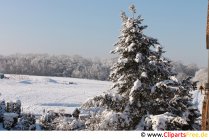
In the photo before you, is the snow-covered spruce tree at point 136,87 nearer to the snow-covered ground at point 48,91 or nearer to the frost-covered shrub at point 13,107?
the frost-covered shrub at point 13,107

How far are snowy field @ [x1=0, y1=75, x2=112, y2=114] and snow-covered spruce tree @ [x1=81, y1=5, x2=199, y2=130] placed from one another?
36.6m

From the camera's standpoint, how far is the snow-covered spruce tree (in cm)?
1195

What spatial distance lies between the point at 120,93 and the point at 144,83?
940mm

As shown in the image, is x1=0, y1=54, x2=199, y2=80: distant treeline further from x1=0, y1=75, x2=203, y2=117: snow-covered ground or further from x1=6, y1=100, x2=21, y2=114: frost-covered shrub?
x1=6, y1=100, x2=21, y2=114: frost-covered shrub

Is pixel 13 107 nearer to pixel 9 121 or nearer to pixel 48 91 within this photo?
pixel 9 121

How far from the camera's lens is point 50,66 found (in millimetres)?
102375

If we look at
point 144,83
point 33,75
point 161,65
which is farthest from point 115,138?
point 33,75

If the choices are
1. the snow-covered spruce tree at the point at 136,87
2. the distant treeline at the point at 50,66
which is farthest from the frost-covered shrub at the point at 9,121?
the distant treeline at the point at 50,66

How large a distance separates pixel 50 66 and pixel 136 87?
300 feet

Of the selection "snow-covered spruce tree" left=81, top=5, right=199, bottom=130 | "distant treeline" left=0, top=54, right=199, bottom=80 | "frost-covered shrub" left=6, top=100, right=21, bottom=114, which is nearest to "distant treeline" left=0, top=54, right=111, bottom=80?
"distant treeline" left=0, top=54, right=199, bottom=80

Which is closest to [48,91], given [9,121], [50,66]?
[50,66]

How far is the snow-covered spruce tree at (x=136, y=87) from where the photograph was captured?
471 inches

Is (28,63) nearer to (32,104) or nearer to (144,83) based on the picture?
(32,104)

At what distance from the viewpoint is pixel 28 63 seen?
111062 mm
